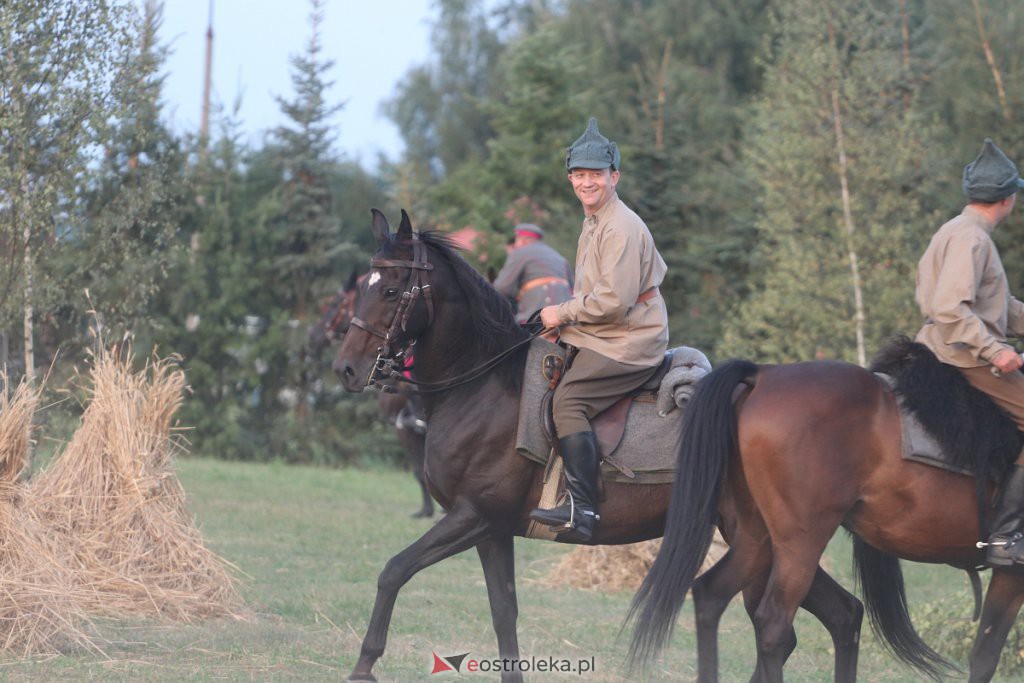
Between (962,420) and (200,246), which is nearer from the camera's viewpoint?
(962,420)

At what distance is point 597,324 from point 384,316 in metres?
1.12

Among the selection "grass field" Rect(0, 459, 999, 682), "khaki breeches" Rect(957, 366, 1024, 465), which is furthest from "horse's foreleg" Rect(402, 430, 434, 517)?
"khaki breeches" Rect(957, 366, 1024, 465)

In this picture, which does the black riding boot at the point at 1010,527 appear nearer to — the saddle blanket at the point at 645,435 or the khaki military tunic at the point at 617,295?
the saddle blanket at the point at 645,435

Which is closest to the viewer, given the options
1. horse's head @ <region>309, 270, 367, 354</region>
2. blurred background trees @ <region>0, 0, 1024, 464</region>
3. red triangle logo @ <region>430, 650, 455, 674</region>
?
red triangle logo @ <region>430, 650, 455, 674</region>

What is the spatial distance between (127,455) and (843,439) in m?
4.67

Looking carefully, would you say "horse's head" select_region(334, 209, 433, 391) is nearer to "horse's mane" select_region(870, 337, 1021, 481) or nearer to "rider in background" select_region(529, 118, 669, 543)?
"rider in background" select_region(529, 118, 669, 543)

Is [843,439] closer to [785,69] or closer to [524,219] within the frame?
[785,69]

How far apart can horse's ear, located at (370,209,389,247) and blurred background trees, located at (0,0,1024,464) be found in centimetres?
279

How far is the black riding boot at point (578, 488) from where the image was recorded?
6246 mm

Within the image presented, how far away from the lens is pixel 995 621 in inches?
247

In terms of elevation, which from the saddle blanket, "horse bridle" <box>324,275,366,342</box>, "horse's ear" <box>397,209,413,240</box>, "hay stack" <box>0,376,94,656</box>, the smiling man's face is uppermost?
the smiling man's face

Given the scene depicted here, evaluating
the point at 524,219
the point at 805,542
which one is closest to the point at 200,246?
the point at 524,219

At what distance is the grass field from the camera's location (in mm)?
6961

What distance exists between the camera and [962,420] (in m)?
5.84
